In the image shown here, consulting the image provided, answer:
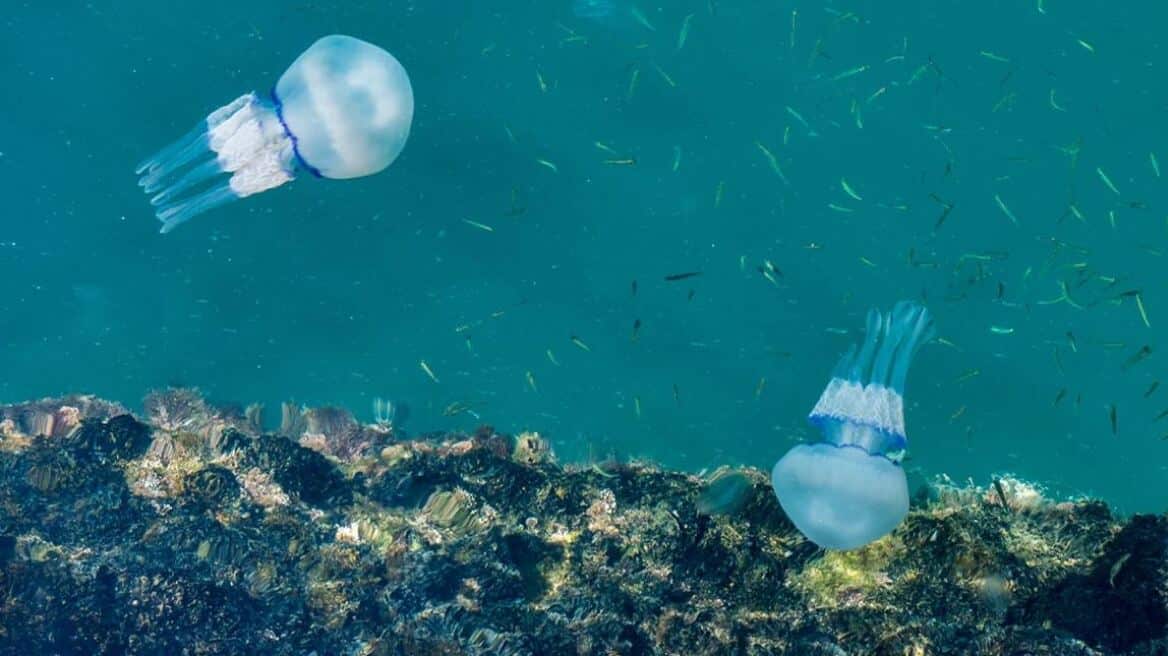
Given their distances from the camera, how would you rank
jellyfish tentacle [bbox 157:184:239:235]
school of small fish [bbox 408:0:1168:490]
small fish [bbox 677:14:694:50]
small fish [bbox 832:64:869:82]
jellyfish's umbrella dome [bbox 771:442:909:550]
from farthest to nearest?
small fish [bbox 677:14:694:50]
school of small fish [bbox 408:0:1168:490]
small fish [bbox 832:64:869:82]
jellyfish tentacle [bbox 157:184:239:235]
jellyfish's umbrella dome [bbox 771:442:909:550]

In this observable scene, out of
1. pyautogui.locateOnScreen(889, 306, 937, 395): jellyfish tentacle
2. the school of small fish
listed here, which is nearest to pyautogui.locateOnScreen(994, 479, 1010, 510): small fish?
pyautogui.locateOnScreen(889, 306, 937, 395): jellyfish tentacle

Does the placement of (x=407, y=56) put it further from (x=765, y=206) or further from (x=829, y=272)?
(x=829, y=272)

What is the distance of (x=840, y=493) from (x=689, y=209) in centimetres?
1032

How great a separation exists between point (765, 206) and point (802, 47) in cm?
243

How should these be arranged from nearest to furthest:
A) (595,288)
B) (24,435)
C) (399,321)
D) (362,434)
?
(24,435) → (362,434) → (595,288) → (399,321)

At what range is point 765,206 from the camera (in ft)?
44.0

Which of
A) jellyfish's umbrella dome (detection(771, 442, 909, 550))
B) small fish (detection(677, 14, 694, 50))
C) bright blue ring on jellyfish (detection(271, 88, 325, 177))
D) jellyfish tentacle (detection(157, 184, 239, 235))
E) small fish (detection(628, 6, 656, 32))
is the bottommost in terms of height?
jellyfish's umbrella dome (detection(771, 442, 909, 550))

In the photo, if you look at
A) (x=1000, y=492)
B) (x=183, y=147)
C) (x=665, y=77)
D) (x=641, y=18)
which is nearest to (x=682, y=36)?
(x=665, y=77)

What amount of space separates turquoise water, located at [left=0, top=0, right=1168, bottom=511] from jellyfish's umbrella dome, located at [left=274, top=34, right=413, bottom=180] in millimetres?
6508

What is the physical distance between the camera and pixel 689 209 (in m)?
13.7

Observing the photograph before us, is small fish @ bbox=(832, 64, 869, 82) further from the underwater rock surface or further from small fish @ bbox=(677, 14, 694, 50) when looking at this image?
the underwater rock surface

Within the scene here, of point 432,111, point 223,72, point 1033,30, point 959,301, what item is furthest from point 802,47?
point 223,72

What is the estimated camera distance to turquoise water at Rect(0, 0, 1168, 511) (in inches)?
504

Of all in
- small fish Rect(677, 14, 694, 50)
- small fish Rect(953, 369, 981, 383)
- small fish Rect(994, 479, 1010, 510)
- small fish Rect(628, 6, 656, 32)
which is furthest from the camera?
small fish Rect(628, 6, 656, 32)
